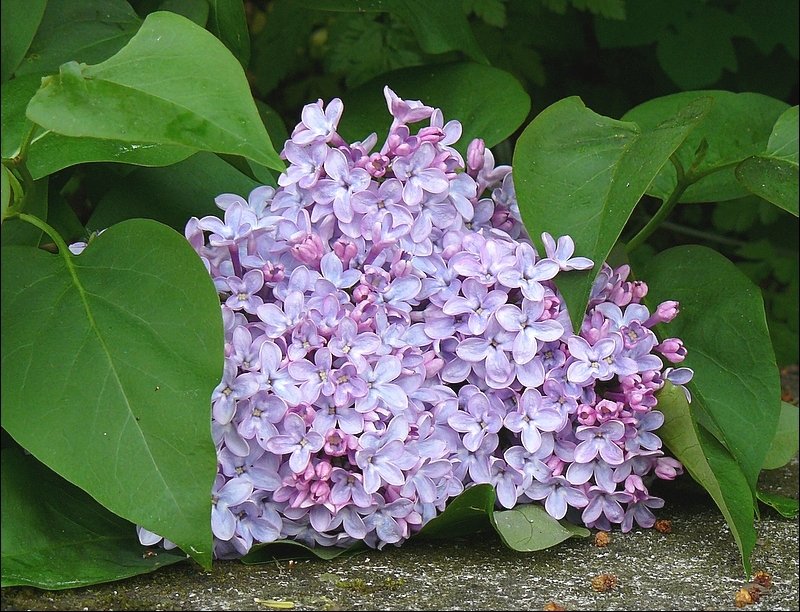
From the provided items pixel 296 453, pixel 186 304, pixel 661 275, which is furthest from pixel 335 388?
pixel 661 275

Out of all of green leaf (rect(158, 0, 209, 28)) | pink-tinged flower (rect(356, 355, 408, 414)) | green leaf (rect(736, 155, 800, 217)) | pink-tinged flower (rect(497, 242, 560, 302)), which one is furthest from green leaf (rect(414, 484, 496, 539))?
green leaf (rect(158, 0, 209, 28))

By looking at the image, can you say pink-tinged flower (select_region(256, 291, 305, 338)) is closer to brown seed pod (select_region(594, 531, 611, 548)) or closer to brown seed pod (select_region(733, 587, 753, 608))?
brown seed pod (select_region(594, 531, 611, 548))

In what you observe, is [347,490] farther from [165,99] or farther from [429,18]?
[429,18]

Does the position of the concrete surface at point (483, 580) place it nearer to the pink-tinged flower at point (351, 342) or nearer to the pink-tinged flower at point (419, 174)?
the pink-tinged flower at point (351, 342)

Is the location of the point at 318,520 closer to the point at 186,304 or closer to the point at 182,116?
the point at 186,304

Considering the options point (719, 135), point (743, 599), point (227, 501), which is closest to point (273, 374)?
point (227, 501)
